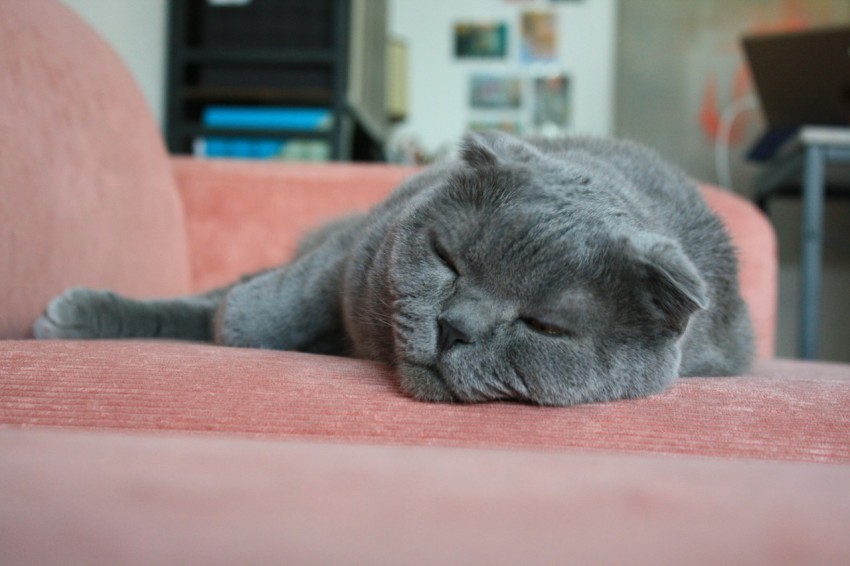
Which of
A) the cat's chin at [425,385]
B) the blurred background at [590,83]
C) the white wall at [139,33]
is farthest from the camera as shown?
the blurred background at [590,83]

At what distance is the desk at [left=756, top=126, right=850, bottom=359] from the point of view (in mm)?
2332

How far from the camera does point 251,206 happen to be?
1.97 meters

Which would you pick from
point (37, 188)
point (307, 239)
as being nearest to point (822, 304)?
point (307, 239)

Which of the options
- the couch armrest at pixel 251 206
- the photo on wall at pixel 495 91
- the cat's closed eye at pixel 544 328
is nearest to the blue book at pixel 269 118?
the couch armrest at pixel 251 206

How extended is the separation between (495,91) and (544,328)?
10.5 ft

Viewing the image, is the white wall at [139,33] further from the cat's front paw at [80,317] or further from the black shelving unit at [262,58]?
the cat's front paw at [80,317]

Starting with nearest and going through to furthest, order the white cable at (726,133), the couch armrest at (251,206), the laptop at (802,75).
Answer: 1. the couch armrest at (251,206)
2. the laptop at (802,75)
3. the white cable at (726,133)

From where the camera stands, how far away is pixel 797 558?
0.37 meters

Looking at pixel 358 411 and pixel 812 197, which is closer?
pixel 358 411

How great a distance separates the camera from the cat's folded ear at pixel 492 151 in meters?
0.91

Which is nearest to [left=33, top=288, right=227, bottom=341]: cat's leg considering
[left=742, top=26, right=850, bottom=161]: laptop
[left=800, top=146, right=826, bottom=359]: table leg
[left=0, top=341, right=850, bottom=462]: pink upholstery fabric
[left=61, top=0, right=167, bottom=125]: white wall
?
→ [left=0, top=341, right=850, bottom=462]: pink upholstery fabric

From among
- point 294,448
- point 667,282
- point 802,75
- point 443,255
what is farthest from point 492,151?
point 802,75

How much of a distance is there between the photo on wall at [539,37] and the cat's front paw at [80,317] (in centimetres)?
304

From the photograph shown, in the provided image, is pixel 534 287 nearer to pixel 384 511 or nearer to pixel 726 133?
pixel 384 511
